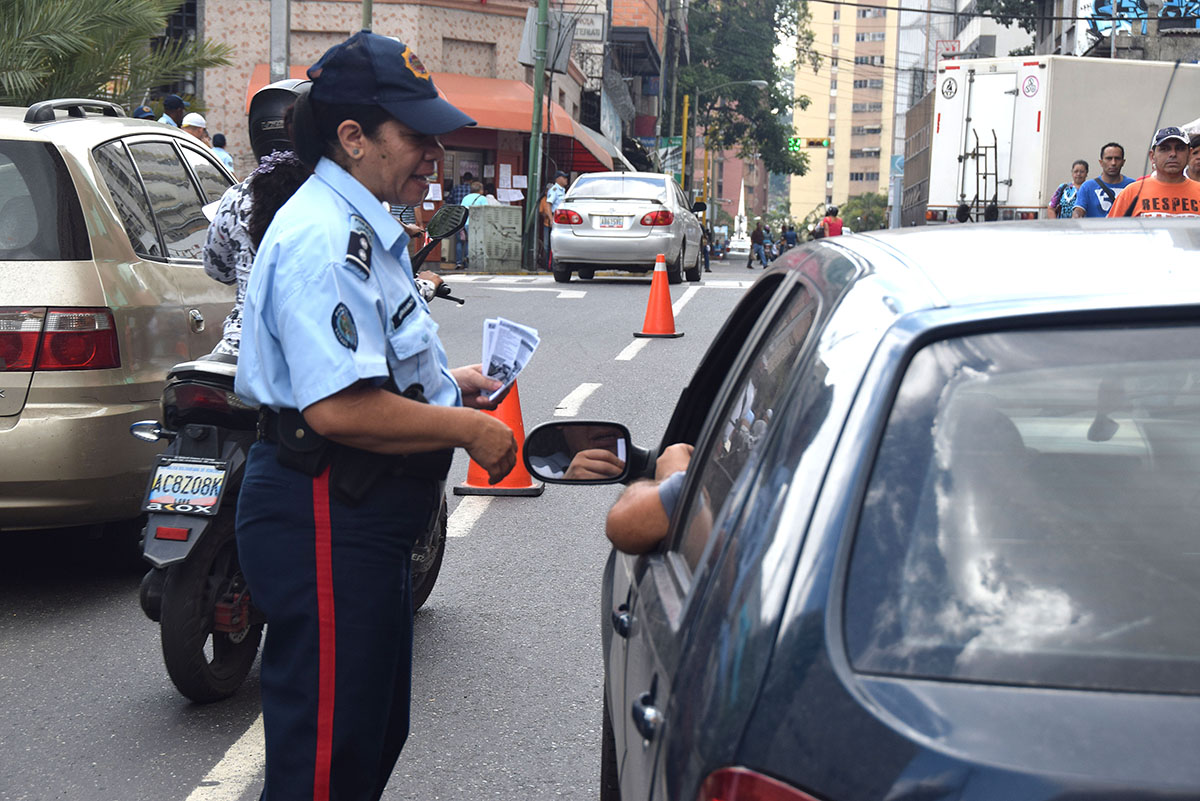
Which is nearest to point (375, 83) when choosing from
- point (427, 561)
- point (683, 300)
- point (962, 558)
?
point (962, 558)

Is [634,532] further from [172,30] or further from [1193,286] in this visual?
[172,30]

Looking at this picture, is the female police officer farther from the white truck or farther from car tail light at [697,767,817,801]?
the white truck

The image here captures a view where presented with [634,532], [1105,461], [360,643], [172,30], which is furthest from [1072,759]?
[172,30]

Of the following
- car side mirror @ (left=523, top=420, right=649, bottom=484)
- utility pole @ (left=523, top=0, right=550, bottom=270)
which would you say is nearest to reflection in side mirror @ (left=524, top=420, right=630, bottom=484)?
car side mirror @ (left=523, top=420, right=649, bottom=484)

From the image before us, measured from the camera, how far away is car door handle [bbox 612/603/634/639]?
2477 millimetres

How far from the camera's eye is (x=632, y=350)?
12930mm

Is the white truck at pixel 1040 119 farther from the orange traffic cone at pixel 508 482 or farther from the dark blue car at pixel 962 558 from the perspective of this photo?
the dark blue car at pixel 962 558

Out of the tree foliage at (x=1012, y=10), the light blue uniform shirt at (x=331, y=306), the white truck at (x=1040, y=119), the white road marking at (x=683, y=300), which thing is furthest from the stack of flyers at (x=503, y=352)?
the tree foliage at (x=1012, y=10)

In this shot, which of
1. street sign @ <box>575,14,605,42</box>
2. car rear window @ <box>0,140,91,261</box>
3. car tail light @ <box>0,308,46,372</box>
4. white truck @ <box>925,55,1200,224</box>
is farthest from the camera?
street sign @ <box>575,14,605,42</box>

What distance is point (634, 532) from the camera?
245cm

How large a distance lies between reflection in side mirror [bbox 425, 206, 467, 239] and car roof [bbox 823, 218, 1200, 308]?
2.26 m

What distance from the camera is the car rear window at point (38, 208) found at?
5.20 metres

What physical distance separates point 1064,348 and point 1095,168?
67.0ft

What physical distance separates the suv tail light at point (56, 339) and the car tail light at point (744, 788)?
162 inches
